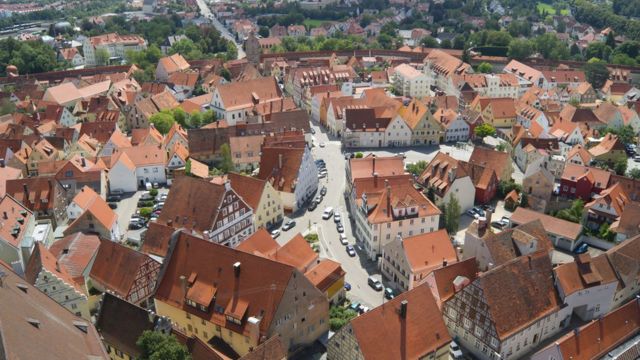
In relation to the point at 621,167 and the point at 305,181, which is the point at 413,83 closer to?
the point at 621,167

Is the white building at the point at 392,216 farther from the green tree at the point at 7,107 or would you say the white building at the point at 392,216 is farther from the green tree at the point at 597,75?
the green tree at the point at 597,75

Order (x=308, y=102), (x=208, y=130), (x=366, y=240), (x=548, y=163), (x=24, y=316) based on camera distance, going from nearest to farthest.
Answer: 1. (x=24, y=316)
2. (x=366, y=240)
3. (x=548, y=163)
4. (x=208, y=130)
5. (x=308, y=102)

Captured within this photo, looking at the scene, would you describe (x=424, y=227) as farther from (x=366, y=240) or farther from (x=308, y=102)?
(x=308, y=102)

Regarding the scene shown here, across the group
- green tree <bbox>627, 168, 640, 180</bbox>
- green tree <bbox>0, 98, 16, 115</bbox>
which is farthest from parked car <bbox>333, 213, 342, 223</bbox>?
green tree <bbox>0, 98, 16, 115</bbox>

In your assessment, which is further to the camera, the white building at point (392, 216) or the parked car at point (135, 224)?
the parked car at point (135, 224)

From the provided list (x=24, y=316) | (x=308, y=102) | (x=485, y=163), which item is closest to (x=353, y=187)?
(x=485, y=163)

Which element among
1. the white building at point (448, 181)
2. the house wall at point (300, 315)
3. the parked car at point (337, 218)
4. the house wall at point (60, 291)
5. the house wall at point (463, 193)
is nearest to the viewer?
the house wall at point (300, 315)

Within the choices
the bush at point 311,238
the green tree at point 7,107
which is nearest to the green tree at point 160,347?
the bush at point 311,238
